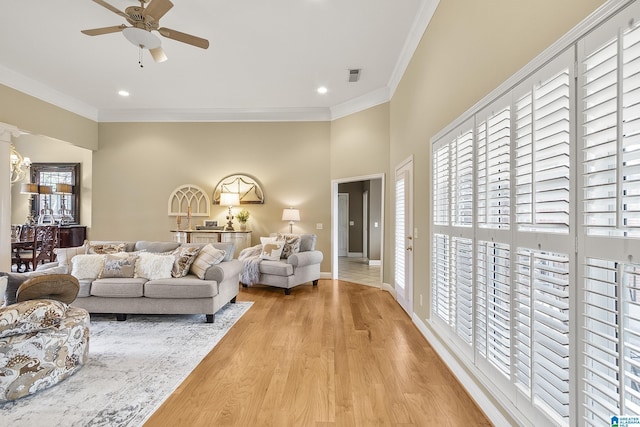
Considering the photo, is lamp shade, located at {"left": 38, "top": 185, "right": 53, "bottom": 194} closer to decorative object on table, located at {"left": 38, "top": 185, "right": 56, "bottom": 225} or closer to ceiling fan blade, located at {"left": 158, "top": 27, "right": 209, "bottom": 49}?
decorative object on table, located at {"left": 38, "top": 185, "right": 56, "bottom": 225}

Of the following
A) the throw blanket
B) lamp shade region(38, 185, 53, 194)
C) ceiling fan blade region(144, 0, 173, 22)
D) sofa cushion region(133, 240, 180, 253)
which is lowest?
the throw blanket

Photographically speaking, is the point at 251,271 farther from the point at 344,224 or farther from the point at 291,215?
the point at 344,224

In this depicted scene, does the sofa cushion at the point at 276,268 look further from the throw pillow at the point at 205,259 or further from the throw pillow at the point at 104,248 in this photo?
the throw pillow at the point at 104,248

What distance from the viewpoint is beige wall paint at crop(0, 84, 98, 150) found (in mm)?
4793

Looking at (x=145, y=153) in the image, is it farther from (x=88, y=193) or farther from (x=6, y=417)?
(x=6, y=417)

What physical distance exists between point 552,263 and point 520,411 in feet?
2.67

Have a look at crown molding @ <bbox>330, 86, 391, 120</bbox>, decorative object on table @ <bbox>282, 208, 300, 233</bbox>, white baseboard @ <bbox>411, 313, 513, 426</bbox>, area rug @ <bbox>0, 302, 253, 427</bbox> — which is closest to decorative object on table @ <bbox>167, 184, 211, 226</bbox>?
decorative object on table @ <bbox>282, 208, 300, 233</bbox>

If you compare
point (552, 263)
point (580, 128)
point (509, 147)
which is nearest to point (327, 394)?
point (552, 263)

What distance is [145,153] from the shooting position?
6.58m

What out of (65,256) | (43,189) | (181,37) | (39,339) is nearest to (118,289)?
(65,256)

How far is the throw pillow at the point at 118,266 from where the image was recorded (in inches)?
142

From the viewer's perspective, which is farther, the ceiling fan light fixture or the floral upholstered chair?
the ceiling fan light fixture

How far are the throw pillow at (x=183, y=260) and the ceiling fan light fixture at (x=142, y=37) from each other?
2368 millimetres

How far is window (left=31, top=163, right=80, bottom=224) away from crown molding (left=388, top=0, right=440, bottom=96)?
23.5 feet
